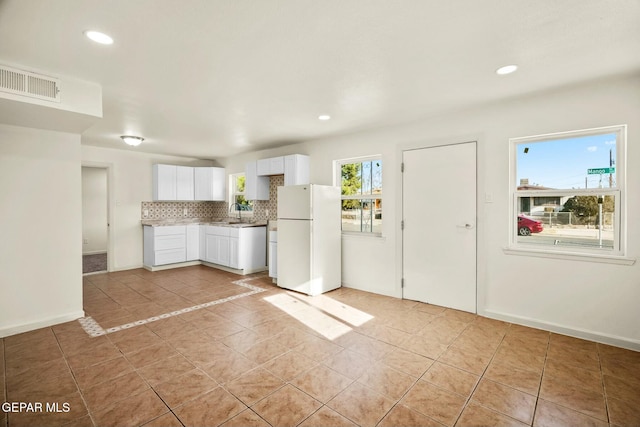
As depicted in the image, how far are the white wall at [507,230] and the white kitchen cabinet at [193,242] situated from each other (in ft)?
12.7

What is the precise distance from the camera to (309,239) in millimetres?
4320

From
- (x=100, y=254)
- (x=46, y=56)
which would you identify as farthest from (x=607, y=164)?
(x=100, y=254)

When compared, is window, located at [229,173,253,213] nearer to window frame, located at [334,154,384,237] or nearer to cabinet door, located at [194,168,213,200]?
cabinet door, located at [194,168,213,200]

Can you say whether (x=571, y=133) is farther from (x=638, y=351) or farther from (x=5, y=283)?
(x=5, y=283)

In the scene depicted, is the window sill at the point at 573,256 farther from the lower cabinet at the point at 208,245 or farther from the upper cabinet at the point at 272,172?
the lower cabinet at the point at 208,245

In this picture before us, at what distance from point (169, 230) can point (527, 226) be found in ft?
19.3

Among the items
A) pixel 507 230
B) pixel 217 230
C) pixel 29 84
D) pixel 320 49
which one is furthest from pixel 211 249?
pixel 507 230

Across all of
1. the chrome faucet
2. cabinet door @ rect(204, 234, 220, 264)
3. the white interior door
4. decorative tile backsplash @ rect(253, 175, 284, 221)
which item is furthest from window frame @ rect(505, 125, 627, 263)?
the chrome faucet

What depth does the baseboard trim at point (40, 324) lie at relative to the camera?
3047 millimetres

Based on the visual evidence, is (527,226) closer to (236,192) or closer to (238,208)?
(238,208)

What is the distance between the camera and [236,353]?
2670 mm

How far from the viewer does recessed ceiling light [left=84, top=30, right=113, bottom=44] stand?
6.55ft

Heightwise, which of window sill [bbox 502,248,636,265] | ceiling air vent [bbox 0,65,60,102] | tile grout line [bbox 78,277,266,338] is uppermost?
ceiling air vent [bbox 0,65,60,102]

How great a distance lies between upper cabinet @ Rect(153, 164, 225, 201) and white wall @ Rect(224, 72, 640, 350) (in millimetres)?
3923
